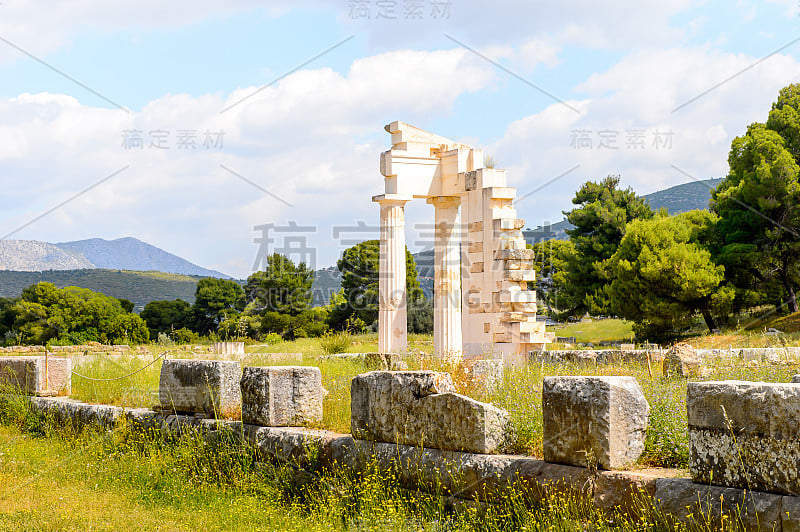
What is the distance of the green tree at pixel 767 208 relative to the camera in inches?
1093

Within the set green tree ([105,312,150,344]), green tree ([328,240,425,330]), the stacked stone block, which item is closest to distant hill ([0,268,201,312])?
green tree ([328,240,425,330])

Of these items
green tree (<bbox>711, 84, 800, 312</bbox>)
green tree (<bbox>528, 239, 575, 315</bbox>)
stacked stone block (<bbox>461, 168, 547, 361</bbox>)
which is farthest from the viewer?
green tree (<bbox>528, 239, 575, 315</bbox>)

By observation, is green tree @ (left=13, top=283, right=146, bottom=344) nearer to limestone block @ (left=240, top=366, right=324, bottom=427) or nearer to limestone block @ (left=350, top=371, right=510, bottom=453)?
limestone block @ (left=240, top=366, right=324, bottom=427)

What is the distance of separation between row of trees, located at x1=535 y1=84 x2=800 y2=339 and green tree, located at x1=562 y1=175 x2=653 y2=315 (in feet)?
20.4

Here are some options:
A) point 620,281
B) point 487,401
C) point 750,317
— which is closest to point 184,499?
point 487,401

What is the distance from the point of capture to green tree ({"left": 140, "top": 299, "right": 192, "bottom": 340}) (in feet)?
167

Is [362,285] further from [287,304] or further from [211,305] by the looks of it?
[211,305]

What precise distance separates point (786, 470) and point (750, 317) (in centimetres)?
3000

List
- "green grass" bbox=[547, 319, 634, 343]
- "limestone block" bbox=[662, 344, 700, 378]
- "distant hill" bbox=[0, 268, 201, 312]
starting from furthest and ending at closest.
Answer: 1. "distant hill" bbox=[0, 268, 201, 312]
2. "green grass" bbox=[547, 319, 634, 343]
3. "limestone block" bbox=[662, 344, 700, 378]

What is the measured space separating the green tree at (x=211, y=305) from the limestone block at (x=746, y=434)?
164 ft

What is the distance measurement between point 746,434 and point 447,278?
1336 centimetres

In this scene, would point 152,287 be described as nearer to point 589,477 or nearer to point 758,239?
point 758,239

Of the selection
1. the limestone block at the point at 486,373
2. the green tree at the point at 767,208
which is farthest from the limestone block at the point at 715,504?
the green tree at the point at 767,208

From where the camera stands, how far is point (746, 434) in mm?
3652
